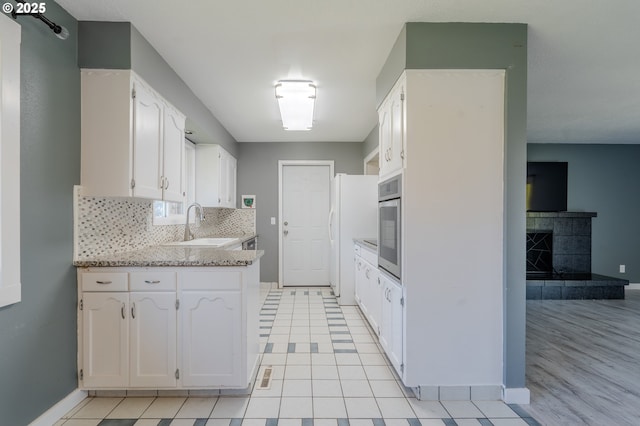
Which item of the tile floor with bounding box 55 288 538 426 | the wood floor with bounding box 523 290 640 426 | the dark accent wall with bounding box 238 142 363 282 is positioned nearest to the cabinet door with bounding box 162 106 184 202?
the tile floor with bounding box 55 288 538 426

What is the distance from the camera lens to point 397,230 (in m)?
2.22

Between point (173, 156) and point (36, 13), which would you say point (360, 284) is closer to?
point (173, 156)

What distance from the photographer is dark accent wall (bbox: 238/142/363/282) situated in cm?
541

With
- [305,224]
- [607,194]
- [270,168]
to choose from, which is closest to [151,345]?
[305,224]

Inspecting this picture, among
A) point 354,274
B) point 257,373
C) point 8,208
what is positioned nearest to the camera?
point 8,208

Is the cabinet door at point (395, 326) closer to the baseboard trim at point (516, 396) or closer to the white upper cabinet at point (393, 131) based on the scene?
the baseboard trim at point (516, 396)

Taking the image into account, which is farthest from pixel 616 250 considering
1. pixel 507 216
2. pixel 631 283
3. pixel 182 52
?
pixel 182 52

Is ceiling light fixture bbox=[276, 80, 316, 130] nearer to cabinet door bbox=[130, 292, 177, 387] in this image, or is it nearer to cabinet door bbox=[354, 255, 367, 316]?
cabinet door bbox=[354, 255, 367, 316]

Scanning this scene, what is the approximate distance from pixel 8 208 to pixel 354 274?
11.4 ft

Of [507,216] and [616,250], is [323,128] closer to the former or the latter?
[507,216]

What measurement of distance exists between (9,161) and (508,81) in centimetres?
281

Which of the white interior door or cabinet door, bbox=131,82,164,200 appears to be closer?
cabinet door, bbox=131,82,164,200

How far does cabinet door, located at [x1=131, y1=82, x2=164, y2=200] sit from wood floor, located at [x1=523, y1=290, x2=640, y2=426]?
286cm

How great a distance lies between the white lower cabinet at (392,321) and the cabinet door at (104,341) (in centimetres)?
175
